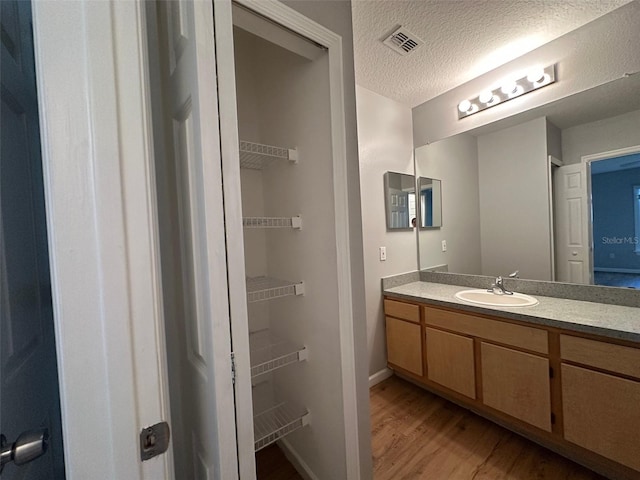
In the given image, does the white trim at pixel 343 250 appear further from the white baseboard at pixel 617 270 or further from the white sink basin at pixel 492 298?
the white baseboard at pixel 617 270

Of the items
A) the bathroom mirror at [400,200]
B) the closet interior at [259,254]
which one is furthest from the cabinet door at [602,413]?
the bathroom mirror at [400,200]

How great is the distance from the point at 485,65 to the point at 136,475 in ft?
9.38

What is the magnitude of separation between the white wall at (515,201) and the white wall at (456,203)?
2.4 inches

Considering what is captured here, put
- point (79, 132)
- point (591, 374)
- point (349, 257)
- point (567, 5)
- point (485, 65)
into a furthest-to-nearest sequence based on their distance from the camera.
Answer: point (485, 65)
point (567, 5)
point (591, 374)
point (349, 257)
point (79, 132)

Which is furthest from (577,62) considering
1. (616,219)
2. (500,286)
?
(500,286)

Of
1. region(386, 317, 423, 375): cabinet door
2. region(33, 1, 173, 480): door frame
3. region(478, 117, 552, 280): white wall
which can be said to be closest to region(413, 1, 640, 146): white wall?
region(478, 117, 552, 280): white wall

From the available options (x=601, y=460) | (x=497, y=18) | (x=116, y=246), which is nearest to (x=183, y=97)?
(x=116, y=246)

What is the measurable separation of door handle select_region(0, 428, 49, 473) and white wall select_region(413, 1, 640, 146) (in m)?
2.85

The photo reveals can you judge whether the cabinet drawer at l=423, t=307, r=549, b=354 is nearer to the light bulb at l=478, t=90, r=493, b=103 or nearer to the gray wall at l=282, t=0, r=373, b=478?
the gray wall at l=282, t=0, r=373, b=478

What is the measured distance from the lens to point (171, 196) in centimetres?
98

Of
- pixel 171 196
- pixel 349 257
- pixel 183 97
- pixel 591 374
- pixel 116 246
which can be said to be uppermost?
pixel 183 97

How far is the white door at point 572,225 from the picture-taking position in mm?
1750

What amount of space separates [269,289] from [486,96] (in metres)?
2.29

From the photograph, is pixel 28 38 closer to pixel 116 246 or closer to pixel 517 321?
pixel 116 246
